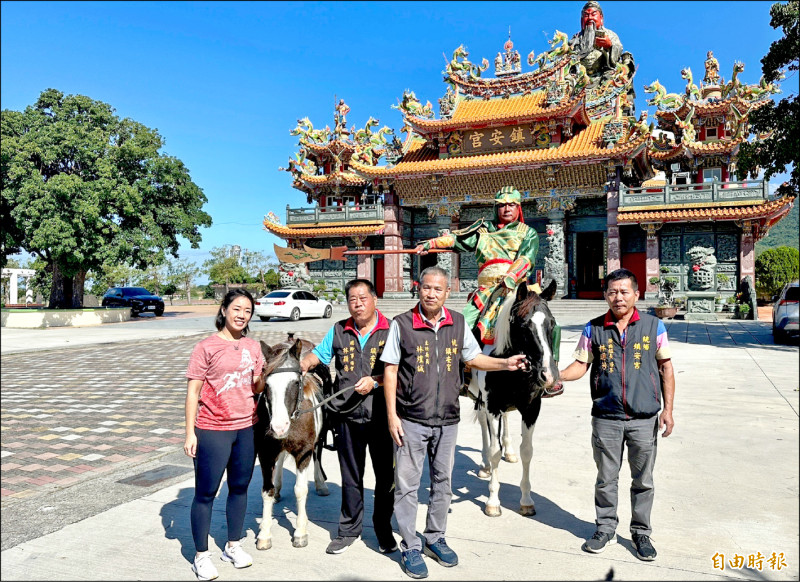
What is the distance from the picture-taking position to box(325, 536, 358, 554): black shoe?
3.49m

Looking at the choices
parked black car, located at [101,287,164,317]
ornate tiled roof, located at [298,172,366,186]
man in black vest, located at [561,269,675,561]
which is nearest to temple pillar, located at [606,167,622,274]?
Answer: ornate tiled roof, located at [298,172,366,186]

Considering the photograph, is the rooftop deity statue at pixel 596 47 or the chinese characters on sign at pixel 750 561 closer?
the chinese characters on sign at pixel 750 561

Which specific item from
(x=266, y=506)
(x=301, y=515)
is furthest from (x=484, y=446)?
(x=266, y=506)

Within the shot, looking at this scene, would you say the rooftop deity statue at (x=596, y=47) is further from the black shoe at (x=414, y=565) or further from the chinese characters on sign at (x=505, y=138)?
the black shoe at (x=414, y=565)

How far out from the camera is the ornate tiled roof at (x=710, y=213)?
21.9m

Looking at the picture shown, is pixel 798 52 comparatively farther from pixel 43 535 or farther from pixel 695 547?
pixel 43 535

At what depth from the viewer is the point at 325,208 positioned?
100 feet

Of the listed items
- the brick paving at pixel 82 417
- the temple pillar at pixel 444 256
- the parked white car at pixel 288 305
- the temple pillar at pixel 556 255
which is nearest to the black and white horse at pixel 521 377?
the brick paving at pixel 82 417

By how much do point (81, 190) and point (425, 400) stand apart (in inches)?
932

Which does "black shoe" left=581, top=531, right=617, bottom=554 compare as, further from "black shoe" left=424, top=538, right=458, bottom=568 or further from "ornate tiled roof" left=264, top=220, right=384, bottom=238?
"ornate tiled roof" left=264, top=220, right=384, bottom=238

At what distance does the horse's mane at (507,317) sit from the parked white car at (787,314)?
12248 mm

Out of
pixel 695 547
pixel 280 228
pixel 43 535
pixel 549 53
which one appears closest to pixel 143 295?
pixel 280 228

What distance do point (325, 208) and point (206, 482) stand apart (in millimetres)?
28040

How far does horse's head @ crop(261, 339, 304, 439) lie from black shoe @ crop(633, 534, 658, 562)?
230 cm
